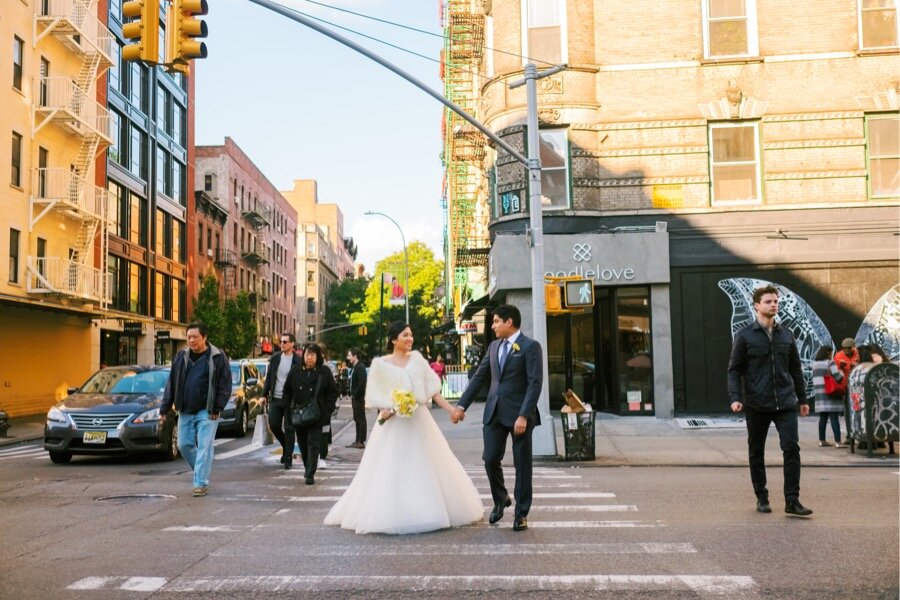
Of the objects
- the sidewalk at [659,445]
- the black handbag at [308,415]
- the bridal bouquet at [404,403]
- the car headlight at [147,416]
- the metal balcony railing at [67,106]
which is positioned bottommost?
the sidewalk at [659,445]

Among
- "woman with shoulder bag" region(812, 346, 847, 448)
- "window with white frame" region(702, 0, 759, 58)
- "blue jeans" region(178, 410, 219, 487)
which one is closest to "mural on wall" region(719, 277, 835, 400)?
"woman with shoulder bag" region(812, 346, 847, 448)

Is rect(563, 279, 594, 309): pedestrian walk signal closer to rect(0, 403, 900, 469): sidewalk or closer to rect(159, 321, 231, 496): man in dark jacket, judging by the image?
rect(0, 403, 900, 469): sidewalk

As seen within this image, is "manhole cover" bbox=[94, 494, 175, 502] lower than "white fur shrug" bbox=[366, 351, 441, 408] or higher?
lower

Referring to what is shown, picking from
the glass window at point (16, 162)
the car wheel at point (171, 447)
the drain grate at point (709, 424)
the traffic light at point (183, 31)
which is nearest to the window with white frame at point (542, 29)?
the drain grate at point (709, 424)

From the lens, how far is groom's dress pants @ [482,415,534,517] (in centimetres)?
777

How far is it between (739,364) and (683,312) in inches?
485

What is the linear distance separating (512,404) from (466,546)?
1.39 meters

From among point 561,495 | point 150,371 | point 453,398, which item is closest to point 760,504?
point 561,495

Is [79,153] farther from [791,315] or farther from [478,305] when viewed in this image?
[791,315]

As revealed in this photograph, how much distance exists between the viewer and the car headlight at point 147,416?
45.6 ft

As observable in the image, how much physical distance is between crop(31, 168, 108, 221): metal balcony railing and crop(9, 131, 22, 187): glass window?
75cm

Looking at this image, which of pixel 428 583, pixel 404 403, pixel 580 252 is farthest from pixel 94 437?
pixel 580 252

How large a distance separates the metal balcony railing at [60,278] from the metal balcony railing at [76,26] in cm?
773

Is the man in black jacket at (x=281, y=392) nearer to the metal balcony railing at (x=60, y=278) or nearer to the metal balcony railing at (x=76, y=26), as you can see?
the metal balcony railing at (x=60, y=278)
